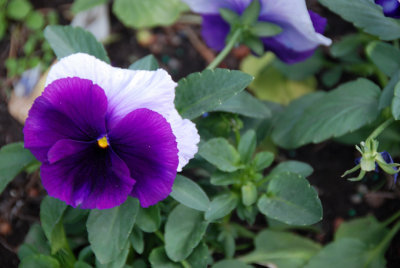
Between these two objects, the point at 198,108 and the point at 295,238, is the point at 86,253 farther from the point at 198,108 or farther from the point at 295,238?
A: the point at 295,238

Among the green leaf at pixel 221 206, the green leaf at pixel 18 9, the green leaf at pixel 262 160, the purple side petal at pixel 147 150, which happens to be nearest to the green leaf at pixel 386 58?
the green leaf at pixel 262 160

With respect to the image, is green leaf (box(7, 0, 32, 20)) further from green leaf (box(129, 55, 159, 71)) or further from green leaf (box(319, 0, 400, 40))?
green leaf (box(319, 0, 400, 40))

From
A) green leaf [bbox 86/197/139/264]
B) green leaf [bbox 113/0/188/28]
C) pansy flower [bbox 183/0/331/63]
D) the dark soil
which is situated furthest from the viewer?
green leaf [bbox 113/0/188/28]

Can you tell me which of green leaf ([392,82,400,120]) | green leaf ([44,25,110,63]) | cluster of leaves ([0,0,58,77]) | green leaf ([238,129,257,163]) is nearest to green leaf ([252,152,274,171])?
green leaf ([238,129,257,163])

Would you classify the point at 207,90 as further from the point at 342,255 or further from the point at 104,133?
the point at 342,255

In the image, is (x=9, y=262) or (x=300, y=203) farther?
(x=9, y=262)

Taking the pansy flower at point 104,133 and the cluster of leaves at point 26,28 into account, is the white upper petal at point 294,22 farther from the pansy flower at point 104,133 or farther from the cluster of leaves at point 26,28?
the cluster of leaves at point 26,28

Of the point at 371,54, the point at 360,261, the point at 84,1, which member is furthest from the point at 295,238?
the point at 84,1
